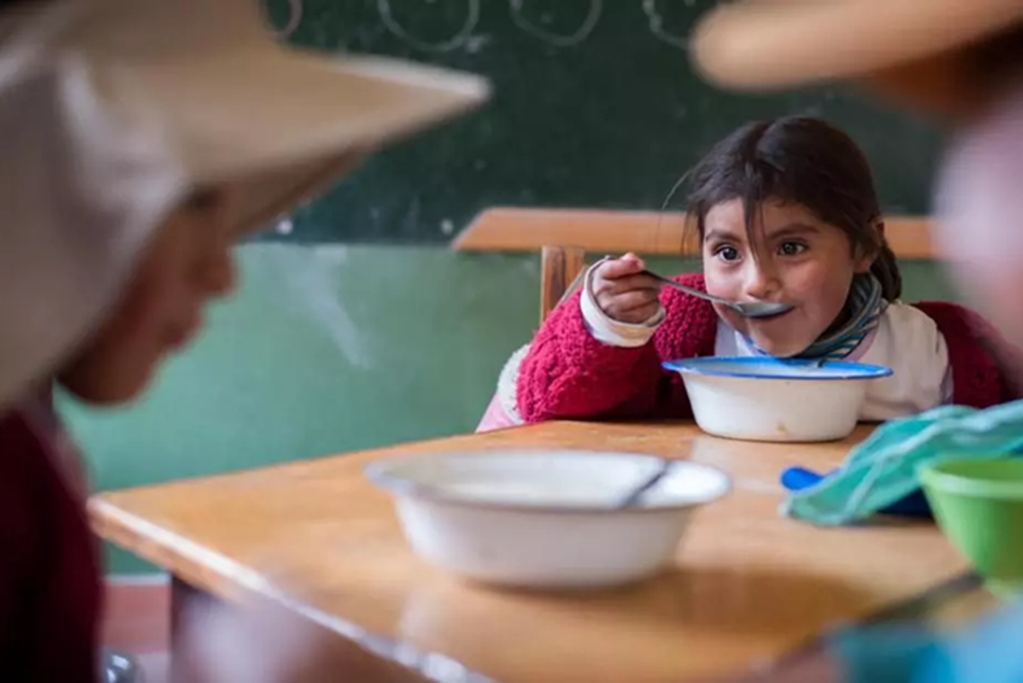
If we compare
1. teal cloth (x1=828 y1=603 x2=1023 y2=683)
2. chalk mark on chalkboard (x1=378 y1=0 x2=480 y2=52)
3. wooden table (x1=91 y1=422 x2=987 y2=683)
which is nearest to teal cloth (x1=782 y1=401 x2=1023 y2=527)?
wooden table (x1=91 y1=422 x2=987 y2=683)

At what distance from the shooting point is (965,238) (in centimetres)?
53

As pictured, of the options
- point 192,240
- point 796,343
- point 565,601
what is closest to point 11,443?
point 192,240

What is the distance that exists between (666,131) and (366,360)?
69 centimetres

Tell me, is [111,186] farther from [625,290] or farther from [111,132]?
[625,290]

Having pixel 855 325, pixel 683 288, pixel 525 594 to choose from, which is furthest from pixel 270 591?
pixel 855 325

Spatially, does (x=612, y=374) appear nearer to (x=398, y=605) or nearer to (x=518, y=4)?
(x=398, y=605)

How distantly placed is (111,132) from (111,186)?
24mm

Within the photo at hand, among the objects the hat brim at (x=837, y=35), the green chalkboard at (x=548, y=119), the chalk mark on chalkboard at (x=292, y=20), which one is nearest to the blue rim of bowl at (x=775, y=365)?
the hat brim at (x=837, y=35)

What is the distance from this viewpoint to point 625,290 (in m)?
1.20

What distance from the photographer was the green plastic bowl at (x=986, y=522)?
2.09 ft

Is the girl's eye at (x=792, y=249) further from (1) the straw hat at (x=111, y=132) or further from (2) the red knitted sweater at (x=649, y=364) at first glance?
(1) the straw hat at (x=111, y=132)

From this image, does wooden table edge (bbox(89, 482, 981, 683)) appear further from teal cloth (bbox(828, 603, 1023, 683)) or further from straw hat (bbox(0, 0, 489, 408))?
straw hat (bbox(0, 0, 489, 408))

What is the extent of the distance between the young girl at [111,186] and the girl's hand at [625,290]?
20.6 inches

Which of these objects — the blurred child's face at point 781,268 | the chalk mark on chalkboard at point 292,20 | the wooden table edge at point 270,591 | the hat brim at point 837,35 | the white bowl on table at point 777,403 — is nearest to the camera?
the hat brim at point 837,35
